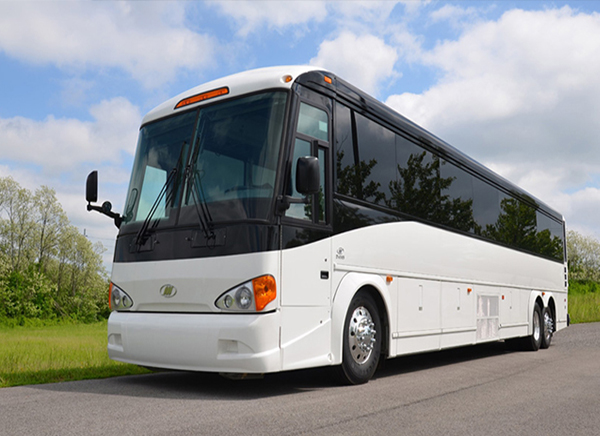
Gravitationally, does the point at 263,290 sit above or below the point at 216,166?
Answer: below

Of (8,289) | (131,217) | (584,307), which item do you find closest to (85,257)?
(8,289)

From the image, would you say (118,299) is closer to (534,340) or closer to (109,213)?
(109,213)

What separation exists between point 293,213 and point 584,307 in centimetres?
2835

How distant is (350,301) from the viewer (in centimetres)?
736

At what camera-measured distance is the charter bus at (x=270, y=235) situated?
6406mm

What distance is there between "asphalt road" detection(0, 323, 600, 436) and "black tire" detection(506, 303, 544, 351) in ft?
17.7

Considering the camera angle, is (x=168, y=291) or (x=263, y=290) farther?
(x=168, y=291)

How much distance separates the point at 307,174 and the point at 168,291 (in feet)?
6.51

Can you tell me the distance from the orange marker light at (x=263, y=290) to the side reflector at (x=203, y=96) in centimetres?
230

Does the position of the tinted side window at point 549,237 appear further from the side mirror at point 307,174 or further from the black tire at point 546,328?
the side mirror at point 307,174

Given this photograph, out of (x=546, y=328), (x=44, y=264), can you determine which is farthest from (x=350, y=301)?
(x=44, y=264)

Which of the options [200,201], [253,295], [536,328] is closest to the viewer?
[253,295]

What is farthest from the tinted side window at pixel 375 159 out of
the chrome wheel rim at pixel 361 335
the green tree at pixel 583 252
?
the green tree at pixel 583 252

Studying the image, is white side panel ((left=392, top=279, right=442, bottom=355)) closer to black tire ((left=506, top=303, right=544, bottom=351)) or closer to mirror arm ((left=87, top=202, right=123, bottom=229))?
mirror arm ((left=87, top=202, right=123, bottom=229))
